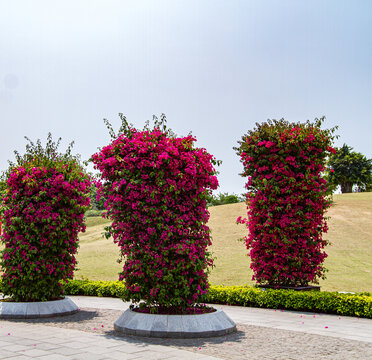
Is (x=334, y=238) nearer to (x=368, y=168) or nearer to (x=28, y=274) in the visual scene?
(x=28, y=274)

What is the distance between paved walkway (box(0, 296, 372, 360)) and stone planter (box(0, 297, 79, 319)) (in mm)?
468

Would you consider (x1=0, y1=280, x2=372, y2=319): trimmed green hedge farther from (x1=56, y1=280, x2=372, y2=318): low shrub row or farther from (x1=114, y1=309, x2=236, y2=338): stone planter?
(x1=114, y1=309, x2=236, y2=338): stone planter

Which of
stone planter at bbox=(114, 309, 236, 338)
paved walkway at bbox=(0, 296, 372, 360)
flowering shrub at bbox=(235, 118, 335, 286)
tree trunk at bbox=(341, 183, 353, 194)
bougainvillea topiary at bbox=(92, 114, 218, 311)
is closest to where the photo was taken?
paved walkway at bbox=(0, 296, 372, 360)

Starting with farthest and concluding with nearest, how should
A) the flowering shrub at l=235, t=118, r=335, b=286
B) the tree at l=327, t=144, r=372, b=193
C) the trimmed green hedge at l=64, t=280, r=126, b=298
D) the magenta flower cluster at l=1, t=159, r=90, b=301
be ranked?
the tree at l=327, t=144, r=372, b=193 → the trimmed green hedge at l=64, t=280, r=126, b=298 → the flowering shrub at l=235, t=118, r=335, b=286 → the magenta flower cluster at l=1, t=159, r=90, b=301

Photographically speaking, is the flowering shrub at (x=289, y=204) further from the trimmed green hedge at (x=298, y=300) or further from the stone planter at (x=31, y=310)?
the stone planter at (x=31, y=310)

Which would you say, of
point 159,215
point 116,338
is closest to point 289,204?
point 159,215

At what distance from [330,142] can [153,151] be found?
7.86m

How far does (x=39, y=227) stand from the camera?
12.2 metres

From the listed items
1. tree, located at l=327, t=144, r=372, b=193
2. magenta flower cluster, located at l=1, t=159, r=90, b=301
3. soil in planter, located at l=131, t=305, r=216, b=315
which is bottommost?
soil in planter, located at l=131, t=305, r=216, b=315

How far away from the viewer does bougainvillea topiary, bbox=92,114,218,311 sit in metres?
9.67

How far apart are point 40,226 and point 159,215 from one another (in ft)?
14.4

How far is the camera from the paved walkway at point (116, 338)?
23.8 feet

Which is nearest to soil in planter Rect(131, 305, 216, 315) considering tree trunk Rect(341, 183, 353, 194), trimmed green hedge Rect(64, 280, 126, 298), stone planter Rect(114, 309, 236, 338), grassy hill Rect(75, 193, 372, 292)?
stone planter Rect(114, 309, 236, 338)

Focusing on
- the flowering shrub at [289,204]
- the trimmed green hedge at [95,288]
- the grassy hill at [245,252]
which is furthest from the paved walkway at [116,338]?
the trimmed green hedge at [95,288]
